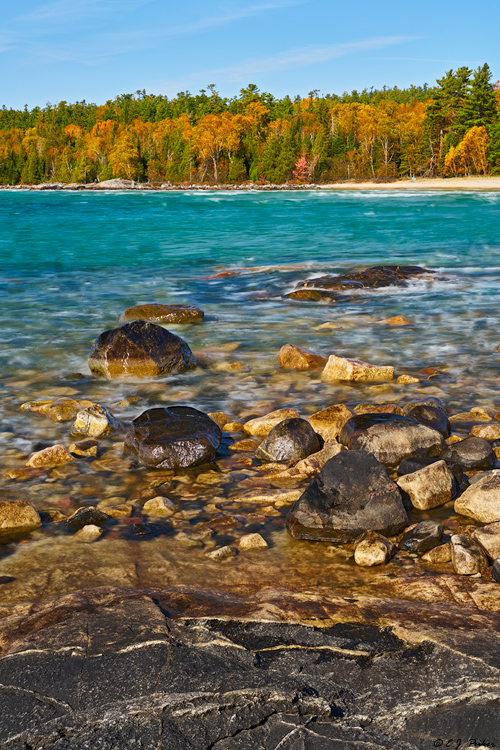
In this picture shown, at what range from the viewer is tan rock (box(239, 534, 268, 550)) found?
3.50 m

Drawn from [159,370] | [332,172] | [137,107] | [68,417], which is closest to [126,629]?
[68,417]

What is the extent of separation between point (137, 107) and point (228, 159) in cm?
6681

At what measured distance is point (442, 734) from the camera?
1.90 meters

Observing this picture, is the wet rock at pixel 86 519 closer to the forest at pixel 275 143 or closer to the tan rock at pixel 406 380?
the tan rock at pixel 406 380

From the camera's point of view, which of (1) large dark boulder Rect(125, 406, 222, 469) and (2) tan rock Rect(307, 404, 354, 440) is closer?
(1) large dark boulder Rect(125, 406, 222, 469)

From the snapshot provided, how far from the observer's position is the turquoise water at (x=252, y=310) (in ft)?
22.4

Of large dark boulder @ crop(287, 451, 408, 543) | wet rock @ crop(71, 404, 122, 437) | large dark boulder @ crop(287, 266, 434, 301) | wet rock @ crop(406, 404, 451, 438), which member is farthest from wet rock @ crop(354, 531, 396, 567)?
large dark boulder @ crop(287, 266, 434, 301)

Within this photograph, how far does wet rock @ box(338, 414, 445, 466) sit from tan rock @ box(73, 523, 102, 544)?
202 centimetres

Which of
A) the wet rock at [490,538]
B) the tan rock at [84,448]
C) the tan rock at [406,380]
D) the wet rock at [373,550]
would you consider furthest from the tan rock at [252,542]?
the tan rock at [406,380]

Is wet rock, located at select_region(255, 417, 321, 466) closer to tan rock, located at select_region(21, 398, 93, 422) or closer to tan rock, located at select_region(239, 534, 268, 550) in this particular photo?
tan rock, located at select_region(239, 534, 268, 550)

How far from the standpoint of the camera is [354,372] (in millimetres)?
6773

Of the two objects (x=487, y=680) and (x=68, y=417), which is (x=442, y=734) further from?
(x=68, y=417)

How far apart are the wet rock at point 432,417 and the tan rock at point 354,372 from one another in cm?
156

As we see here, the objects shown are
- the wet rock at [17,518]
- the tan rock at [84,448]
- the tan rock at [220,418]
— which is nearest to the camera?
the wet rock at [17,518]
